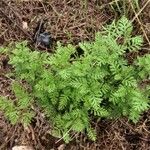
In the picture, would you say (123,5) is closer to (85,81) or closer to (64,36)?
(64,36)

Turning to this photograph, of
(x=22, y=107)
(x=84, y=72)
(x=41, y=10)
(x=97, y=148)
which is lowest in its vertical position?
(x=97, y=148)

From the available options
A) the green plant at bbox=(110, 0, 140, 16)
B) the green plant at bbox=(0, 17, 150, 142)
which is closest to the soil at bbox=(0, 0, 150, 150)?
the green plant at bbox=(110, 0, 140, 16)

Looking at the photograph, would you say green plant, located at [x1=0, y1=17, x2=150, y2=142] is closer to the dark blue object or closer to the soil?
the soil

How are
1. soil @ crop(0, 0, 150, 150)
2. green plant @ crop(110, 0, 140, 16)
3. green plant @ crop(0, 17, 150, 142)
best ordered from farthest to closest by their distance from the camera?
green plant @ crop(110, 0, 140, 16)
soil @ crop(0, 0, 150, 150)
green plant @ crop(0, 17, 150, 142)

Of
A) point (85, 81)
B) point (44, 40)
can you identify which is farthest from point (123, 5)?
point (85, 81)

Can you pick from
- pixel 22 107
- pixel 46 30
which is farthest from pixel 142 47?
pixel 22 107

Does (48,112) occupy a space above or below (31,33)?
below

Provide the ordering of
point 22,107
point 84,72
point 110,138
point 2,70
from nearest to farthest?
1. point 84,72
2. point 22,107
3. point 110,138
4. point 2,70

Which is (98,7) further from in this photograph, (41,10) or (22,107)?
(22,107)
